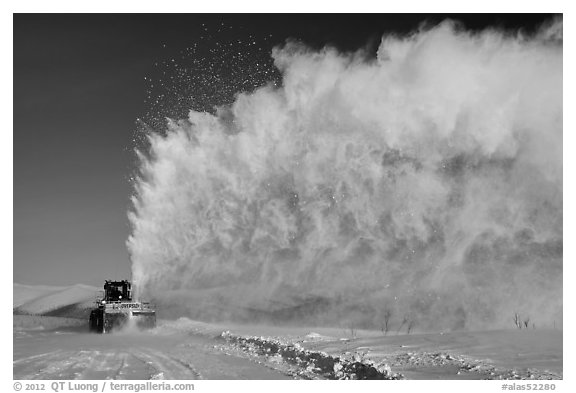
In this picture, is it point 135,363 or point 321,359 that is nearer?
point 321,359

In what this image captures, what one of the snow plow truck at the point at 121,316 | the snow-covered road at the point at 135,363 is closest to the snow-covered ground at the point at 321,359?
the snow-covered road at the point at 135,363

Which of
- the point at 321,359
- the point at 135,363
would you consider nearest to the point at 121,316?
the point at 135,363

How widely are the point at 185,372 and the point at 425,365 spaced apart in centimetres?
743

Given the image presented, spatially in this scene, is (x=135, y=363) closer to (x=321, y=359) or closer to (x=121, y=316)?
(x=321, y=359)

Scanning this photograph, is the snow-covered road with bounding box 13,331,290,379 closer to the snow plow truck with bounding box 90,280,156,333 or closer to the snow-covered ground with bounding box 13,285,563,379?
the snow-covered ground with bounding box 13,285,563,379

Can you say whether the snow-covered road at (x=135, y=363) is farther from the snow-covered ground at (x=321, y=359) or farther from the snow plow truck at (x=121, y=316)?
the snow plow truck at (x=121, y=316)

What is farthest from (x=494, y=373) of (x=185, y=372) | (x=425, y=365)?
(x=185, y=372)

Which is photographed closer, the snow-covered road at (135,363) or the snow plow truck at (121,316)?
the snow-covered road at (135,363)

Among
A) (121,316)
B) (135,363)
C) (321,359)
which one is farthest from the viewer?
(121,316)

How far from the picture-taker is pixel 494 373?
55.0ft
